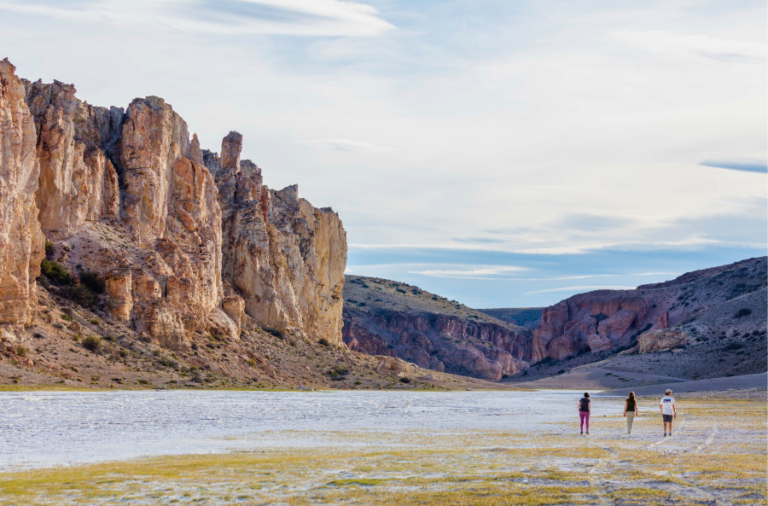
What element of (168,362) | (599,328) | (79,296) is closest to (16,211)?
(79,296)

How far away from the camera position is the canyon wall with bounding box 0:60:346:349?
62.2m

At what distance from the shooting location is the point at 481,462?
57.9ft

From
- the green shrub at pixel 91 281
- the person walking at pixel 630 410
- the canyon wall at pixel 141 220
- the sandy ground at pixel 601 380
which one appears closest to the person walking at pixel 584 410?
the person walking at pixel 630 410

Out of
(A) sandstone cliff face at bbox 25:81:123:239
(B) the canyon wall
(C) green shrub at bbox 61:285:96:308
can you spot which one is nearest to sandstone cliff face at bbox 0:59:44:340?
(B) the canyon wall

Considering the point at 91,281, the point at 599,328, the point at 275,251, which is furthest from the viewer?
the point at 599,328

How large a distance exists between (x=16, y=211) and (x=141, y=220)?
60.2 feet

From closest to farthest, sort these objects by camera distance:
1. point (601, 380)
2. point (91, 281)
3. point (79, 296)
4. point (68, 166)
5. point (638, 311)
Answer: point (79, 296), point (91, 281), point (68, 166), point (601, 380), point (638, 311)

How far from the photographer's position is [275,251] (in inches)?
3999

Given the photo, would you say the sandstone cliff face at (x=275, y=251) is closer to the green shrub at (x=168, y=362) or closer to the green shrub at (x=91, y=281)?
the green shrub at (x=91, y=281)

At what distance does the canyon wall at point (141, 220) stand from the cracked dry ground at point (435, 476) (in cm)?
4494

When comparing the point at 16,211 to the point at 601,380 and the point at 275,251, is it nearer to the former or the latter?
the point at 275,251

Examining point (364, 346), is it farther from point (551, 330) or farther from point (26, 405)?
point (26, 405)

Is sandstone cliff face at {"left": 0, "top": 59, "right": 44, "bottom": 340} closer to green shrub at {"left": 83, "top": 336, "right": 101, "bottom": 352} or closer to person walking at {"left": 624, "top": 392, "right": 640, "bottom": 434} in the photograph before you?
green shrub at {"left": 83, "top": 336, "right": 101, "bottom": 352}

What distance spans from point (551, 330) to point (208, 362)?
119 meters
